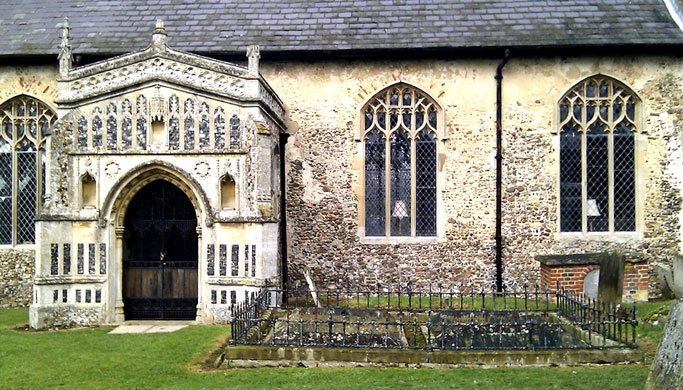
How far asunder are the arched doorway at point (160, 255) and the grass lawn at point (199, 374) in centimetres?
233

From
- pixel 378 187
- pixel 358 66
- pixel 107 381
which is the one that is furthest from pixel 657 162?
pixel 107 381

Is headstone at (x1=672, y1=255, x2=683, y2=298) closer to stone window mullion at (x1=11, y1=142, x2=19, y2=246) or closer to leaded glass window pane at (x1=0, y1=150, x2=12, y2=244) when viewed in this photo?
stone window mullion at (x1=11, y1=142, x2=19, y2=246)

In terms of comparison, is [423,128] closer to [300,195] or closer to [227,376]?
[300,195]

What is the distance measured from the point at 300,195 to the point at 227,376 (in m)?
7.40

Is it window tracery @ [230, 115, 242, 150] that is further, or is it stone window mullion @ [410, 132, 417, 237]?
stone window mullion @ [410, 132, 417, 237]

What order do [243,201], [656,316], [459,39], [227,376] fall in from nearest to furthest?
[227,376], [656,316], [243,201], [459,39]

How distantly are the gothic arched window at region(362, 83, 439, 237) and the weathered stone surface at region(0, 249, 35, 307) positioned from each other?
8.94m

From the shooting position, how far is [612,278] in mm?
10648

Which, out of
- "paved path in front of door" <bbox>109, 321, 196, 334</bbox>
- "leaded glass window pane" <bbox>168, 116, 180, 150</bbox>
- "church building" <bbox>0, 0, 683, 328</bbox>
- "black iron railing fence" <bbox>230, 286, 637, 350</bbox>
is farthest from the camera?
"church building" <bbox>0, 0, 683, 328</bbox>

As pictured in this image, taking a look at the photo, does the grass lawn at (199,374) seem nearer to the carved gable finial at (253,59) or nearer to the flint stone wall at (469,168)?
the flint stone wall at (469,168)

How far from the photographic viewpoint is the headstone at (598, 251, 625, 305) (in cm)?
1054

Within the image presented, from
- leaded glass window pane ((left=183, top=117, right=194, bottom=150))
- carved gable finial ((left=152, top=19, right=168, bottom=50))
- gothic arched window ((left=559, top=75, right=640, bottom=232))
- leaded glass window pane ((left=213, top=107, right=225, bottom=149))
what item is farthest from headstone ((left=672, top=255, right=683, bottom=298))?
carved gable finial ((left=152, top=19, right=168, bottom=50))

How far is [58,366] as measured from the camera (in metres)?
8.52

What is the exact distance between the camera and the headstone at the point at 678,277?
13.6 meters
